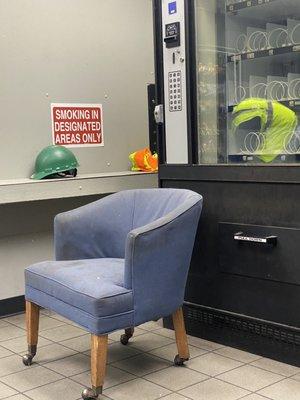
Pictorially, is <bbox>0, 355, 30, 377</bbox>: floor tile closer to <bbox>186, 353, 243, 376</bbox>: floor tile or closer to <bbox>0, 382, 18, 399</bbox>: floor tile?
<bbox>0, 382, 18, 399</bbox>: floor tile

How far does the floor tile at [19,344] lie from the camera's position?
308 cm

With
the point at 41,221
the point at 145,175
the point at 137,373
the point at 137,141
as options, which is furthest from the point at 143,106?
the point at 137,373

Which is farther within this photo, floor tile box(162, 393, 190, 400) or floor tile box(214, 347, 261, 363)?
floor tile box(214, 347, 261, 363)

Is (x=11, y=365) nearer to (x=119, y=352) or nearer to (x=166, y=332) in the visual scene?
(x=119, y=352)

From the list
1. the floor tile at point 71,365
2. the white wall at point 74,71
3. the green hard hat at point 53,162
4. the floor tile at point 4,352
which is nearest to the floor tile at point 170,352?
the floor tile at point 71,365

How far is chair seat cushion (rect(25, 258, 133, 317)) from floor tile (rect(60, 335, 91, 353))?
51 cm

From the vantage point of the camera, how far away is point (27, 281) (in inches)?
110

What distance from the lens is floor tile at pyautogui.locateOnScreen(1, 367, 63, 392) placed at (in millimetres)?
2590

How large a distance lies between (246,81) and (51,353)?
1.81m

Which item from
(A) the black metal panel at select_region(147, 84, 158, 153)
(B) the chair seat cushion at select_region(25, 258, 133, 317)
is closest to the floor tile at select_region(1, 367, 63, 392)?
(B) the chair seat cushion at select_region(25, 258, 133, 317)

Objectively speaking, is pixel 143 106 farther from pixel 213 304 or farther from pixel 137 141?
pixel 213 304

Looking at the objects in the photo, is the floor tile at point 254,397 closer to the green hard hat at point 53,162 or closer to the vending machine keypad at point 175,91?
the vending machine keypad at point 175,91

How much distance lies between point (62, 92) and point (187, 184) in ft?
4.01

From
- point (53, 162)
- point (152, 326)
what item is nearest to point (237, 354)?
point (152, 326)
